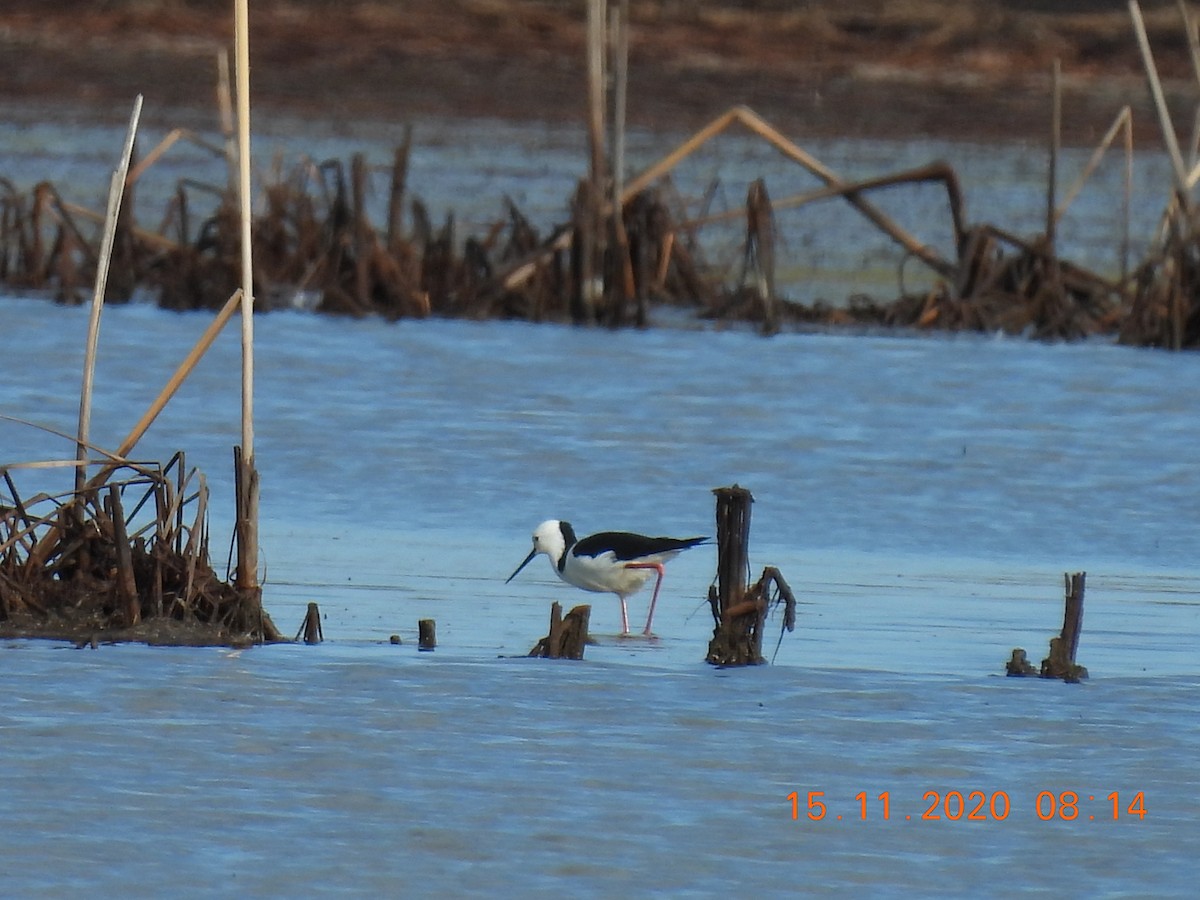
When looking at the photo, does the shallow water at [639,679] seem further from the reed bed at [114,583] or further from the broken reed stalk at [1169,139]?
the broken reed stalk at [1169,139]

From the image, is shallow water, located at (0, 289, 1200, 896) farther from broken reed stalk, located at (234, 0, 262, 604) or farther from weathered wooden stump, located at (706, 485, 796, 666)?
broken reed stalk, located at (234, 0, 262, 604)

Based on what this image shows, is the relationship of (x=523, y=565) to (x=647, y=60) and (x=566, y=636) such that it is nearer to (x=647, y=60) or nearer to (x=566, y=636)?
(x=566, y=636)

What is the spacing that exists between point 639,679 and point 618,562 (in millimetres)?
1086

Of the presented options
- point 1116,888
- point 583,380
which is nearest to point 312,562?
point 1116,888

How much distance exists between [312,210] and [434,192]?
956 cm

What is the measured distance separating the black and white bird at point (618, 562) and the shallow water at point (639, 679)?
5.3 inches

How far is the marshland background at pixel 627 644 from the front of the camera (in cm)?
564

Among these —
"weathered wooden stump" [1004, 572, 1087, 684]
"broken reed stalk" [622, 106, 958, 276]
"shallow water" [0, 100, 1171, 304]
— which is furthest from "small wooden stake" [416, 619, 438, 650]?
"shallow water" [0, 100, 1171, 304]

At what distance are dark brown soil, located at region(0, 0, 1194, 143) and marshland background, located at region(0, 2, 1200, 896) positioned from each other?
22.5m

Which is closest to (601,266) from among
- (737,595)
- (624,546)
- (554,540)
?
(554,540)

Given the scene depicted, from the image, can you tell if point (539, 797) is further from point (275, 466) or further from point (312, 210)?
point (312, 210)

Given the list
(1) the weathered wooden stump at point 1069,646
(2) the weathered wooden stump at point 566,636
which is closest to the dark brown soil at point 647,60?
(1) the weathered wooden stump at point 1069,646
